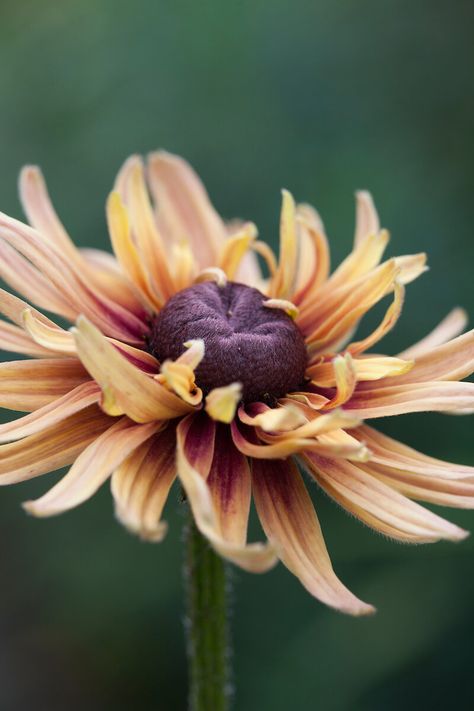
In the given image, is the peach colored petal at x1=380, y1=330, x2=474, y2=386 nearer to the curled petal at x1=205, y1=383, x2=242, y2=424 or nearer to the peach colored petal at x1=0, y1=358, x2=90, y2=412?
the curled petal at x1=205, y1=383, x2=242, y2=424

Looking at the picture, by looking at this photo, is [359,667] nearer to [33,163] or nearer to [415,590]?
[415,590]

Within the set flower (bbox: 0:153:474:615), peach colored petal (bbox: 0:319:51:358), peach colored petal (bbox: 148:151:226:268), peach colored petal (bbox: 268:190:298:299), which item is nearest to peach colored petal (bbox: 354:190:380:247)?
flower (bbox: 0:153:474:615)

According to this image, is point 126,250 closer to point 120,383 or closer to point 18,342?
point 18,342

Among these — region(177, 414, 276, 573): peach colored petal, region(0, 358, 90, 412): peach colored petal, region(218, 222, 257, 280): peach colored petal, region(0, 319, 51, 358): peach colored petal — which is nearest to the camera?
region(177, 414, 276, 573): peach colored petal

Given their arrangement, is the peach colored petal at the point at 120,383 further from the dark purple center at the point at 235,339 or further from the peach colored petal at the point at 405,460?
the peach colored petal at the point at 405,460

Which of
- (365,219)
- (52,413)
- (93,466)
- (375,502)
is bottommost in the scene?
(375,502)

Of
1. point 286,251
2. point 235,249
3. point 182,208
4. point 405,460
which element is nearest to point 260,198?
point 182,208
